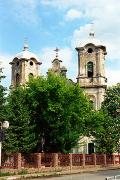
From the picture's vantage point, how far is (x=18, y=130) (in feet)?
107

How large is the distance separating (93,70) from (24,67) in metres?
9.53

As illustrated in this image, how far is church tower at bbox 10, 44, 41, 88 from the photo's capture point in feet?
198

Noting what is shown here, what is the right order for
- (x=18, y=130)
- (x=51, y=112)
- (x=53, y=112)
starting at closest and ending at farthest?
(x=18, y=130) → (x=53, y=112) → (x=51, y=112)

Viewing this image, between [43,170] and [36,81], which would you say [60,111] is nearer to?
[36,81]

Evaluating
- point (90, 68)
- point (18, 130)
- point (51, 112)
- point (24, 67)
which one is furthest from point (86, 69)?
point (18, 130)

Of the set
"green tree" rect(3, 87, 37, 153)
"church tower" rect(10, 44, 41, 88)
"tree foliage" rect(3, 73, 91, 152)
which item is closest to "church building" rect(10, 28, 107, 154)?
"church tower" rect(10, 44, 41, 88)

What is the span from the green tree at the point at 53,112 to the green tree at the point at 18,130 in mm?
4045

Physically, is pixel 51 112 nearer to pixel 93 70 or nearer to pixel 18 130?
pixel 18 130

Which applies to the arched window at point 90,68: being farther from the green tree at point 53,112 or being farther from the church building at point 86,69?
the green tree at point 53,112

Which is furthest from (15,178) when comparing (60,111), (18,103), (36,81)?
(36,81)

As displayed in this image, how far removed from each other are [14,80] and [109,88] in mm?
14246

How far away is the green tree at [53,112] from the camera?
125 feet

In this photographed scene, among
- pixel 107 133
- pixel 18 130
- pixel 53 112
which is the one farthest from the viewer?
pixel 107 133

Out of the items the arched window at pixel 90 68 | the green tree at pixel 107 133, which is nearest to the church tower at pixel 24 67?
the arched window at pixel 90 68
